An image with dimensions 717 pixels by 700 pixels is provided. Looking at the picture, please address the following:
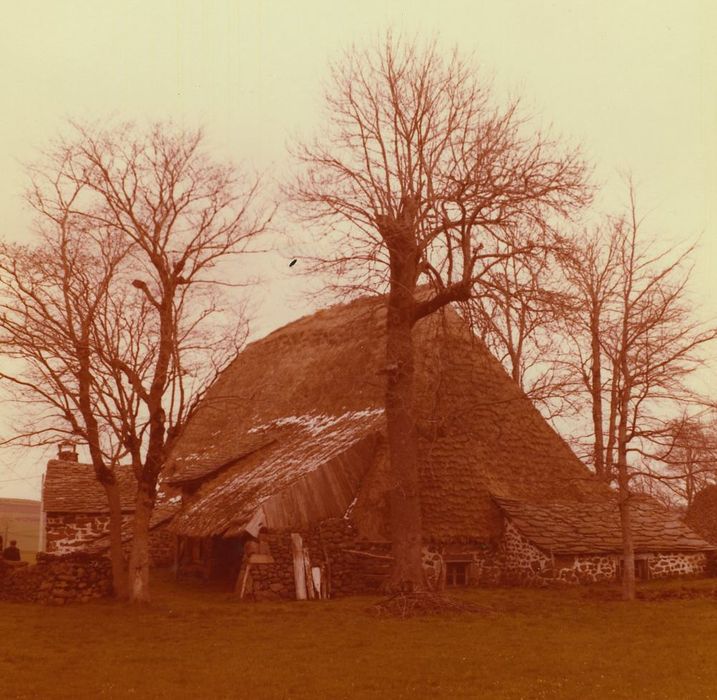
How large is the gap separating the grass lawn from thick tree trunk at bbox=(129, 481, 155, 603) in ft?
1.96

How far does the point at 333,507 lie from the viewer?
2525 centimetres

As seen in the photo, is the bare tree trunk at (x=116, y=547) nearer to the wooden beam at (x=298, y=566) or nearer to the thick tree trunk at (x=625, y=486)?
the wooden beam at (x=298, y=566)

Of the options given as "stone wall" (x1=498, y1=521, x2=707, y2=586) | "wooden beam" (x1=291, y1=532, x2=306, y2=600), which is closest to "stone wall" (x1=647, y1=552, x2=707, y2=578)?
"stone wall" (x1=498, y1=521, x2=707, y2=586)

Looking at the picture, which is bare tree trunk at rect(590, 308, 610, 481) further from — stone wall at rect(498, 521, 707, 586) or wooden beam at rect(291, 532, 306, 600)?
wooden beam at rect(291, 532, 306, 600)

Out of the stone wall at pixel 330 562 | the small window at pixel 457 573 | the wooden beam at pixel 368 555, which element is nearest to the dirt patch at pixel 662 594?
the small window at pixel 457 573

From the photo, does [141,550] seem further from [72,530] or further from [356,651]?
[72,530]

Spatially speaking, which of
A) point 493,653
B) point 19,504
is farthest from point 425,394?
point 19,504

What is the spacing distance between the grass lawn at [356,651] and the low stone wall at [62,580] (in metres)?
0.90

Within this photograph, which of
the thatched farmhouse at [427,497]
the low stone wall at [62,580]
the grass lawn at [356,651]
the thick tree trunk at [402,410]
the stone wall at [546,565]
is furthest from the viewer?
the stone wall at [546,565]

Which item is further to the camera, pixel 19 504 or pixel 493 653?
pixel 19 504

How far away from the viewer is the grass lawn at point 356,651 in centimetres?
1264

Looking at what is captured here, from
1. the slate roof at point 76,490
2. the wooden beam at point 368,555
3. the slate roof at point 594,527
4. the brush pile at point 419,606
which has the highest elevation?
the slate roof at point 76,490

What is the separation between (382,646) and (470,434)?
11.8m

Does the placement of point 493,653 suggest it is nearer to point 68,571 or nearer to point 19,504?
point 68,571
